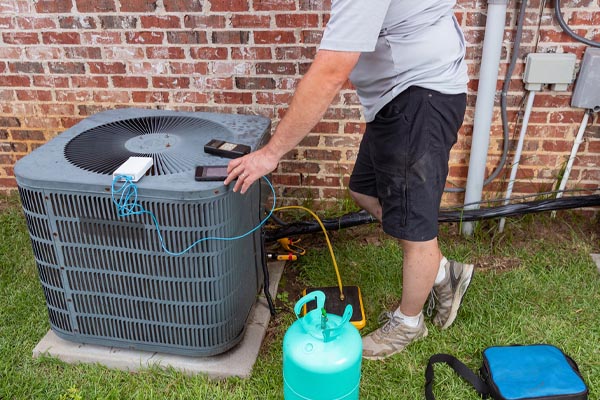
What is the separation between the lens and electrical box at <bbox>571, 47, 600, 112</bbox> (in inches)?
105

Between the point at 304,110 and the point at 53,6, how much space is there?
5.82 feet

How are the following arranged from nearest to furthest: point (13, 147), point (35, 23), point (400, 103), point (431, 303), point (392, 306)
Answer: point (400, 103) < point (431, 303) < point (392, 306) < point (35, 23) < point (13, 147)

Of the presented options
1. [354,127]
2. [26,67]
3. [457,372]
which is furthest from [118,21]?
[457,372]

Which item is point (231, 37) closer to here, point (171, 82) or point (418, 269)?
point (171, 82)

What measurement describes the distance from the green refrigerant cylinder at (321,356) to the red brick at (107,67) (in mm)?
1794

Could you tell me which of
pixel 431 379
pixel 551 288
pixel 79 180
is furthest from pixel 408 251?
pixel 79 180

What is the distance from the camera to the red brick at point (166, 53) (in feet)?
9.52

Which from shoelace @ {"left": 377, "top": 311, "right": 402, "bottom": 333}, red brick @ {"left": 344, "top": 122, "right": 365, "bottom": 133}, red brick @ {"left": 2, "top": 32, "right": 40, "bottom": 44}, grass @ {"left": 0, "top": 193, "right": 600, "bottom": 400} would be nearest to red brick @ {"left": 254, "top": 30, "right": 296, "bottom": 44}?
red brick @ {"left": 344, "top": 122, "right": 365, "bottom": 133}

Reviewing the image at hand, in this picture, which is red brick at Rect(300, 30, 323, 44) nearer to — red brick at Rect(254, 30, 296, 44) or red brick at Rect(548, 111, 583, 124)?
red brick at Rect(254, 30, 296, 44)

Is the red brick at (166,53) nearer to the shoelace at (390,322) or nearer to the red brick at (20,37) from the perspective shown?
the red brick at (20,37)

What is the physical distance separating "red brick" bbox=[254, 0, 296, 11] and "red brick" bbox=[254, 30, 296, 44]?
11 cm

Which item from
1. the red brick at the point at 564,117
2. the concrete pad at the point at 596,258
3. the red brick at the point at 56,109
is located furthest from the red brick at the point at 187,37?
the concrete pad at the point at 596,258

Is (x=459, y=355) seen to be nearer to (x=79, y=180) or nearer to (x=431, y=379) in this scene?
(x=431, y=379)

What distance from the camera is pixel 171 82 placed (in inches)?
118
